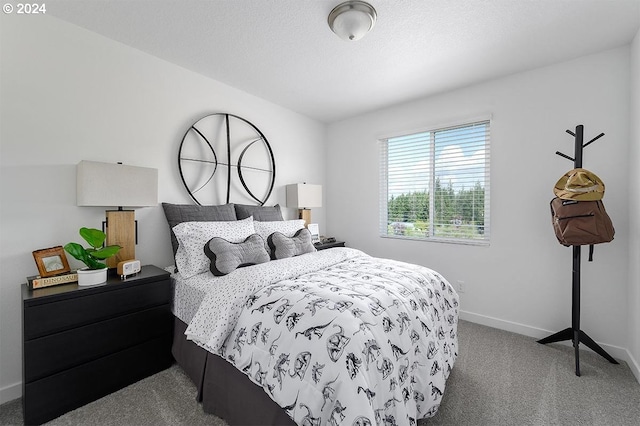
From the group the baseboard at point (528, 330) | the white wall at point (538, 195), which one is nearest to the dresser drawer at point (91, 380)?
the white wall at point (538, 195)

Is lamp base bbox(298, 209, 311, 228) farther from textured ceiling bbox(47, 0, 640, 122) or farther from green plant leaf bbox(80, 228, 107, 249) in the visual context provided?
green plant leaf bbox(80, 228, 107, 249)

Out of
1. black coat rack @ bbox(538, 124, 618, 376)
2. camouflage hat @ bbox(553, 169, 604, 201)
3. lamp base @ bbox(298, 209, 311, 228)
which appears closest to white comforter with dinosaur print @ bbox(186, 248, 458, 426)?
black coat rack @ bbox(538, 124, 618, 376)

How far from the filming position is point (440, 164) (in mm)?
3250

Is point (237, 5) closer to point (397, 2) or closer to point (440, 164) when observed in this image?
point (397, 2)

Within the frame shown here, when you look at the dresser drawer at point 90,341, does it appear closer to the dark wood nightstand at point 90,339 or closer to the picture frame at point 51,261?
the dark wood nightstand at point 90,339

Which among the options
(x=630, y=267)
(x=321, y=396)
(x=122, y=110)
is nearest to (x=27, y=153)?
(x=122, y=110)

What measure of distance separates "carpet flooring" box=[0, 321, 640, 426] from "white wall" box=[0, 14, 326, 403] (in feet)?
2.60

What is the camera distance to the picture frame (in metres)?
1.76

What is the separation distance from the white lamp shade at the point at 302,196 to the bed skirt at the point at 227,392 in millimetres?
1978

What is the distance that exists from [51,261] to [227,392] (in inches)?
57.7

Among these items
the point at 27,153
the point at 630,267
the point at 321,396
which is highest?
the point at 27,153

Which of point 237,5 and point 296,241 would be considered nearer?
point 237,5

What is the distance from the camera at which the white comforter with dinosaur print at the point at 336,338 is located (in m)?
1.10

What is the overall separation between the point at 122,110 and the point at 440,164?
3217mm
